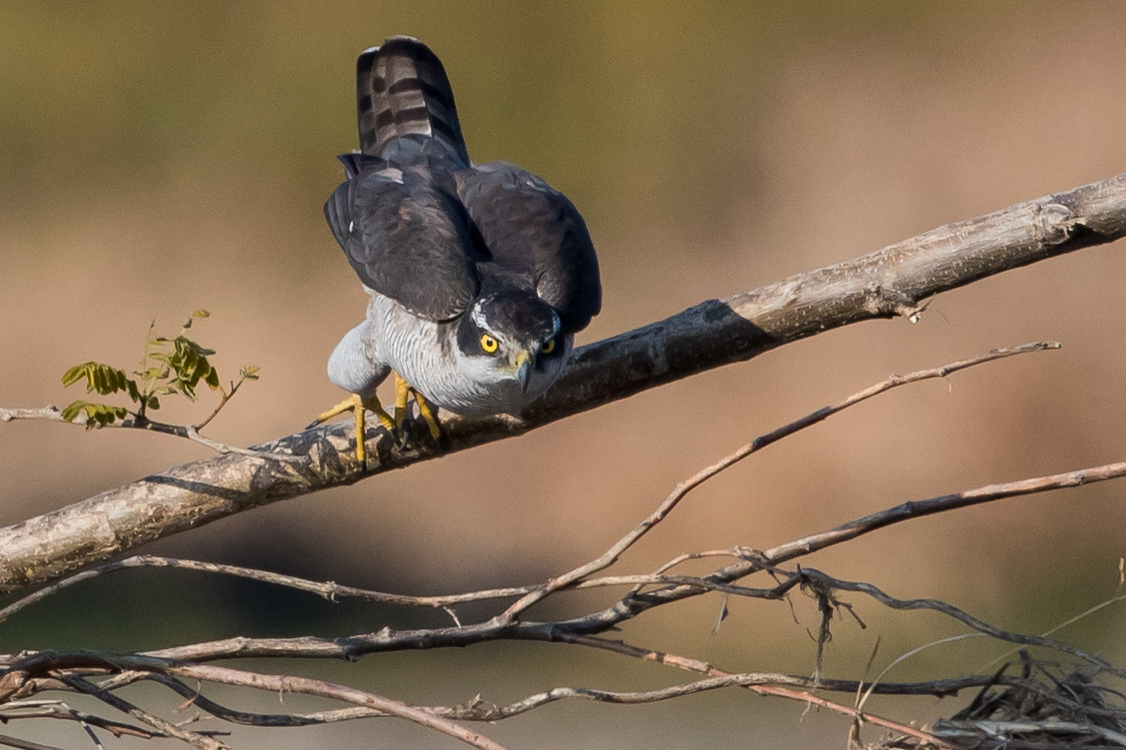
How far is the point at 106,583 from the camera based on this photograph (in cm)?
547

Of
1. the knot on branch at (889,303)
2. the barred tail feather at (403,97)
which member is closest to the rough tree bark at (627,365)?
the knot on branch at (889,303)

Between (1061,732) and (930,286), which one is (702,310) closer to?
(930,286)

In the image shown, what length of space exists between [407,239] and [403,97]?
0.67 meters

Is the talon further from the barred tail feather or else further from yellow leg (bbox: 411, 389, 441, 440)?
the barred tail feather

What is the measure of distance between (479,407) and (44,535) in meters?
0.75

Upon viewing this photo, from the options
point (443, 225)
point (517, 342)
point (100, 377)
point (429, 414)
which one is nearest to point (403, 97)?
point (443, 225)

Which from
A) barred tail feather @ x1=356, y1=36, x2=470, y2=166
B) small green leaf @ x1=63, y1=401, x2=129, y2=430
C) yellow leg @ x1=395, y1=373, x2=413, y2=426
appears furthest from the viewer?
barred tail feather @ x1=356, y1=36, x2=470, y2=166

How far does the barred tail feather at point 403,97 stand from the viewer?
2.61m

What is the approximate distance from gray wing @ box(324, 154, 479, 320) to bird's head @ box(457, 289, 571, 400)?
12 centimetres

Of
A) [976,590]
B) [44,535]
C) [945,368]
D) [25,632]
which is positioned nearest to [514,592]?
[945,368]

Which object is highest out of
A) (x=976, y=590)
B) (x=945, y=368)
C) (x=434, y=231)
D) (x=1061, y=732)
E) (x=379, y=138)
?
(x=379, y=138)

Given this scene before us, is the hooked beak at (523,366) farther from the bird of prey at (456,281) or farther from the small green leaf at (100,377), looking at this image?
the small green leaf at (100,377)

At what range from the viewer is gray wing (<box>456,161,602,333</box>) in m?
2.04

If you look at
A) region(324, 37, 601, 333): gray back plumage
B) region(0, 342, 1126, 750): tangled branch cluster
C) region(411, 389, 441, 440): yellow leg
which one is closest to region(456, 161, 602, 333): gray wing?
region(324, 37, 601, 333): gray back plumage
